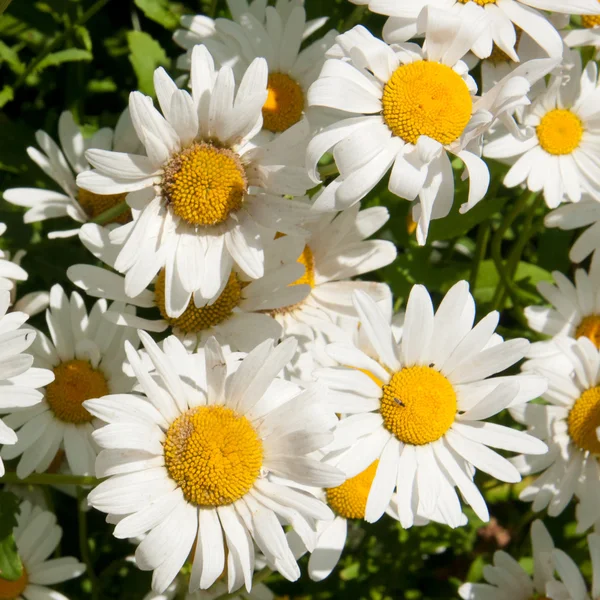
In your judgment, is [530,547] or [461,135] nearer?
[461,135]

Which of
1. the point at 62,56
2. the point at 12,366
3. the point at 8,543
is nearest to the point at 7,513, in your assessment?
the point at 8,543

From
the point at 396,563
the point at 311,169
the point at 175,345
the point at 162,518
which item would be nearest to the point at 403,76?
the point at 311,169

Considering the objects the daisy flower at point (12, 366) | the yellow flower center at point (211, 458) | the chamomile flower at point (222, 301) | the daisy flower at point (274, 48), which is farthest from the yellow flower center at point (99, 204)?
the yellow flower center at point (211, 458)

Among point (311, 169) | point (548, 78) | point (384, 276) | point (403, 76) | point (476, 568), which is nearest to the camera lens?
point (311, 169)

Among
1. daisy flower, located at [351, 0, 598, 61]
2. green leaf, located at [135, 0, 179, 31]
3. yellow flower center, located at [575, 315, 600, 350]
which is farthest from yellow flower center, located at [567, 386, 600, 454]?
green leaf, located at [135, 0, 179, 31]

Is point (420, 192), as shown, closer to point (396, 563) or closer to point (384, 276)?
point (384, 276)

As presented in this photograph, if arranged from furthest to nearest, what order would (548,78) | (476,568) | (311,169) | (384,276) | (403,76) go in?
1. (476,568)
2. (384,276)
3. (548,78)
4. (403,76)
5. (311,169)
